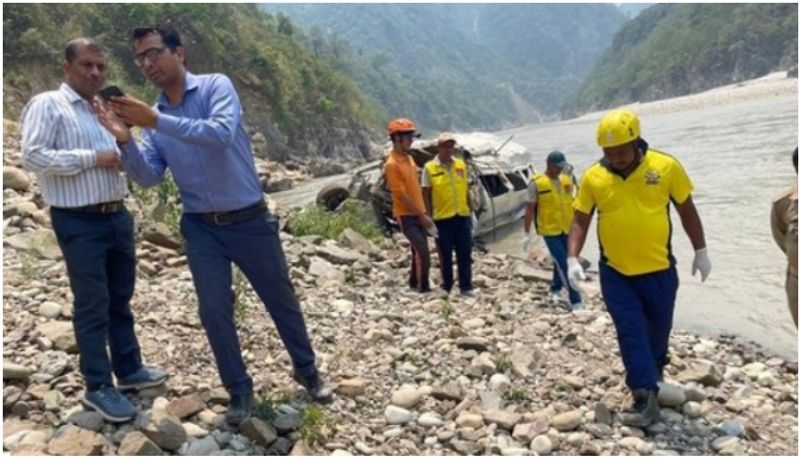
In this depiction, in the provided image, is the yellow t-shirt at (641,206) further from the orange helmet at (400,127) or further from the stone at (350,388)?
the orange helmet at (400,127)

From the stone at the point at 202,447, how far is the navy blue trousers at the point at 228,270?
32cm

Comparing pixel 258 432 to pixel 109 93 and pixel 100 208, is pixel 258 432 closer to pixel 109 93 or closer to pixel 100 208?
pixel 100 208

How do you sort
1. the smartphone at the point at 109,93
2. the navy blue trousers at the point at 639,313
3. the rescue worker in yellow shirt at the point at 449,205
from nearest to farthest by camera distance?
the smartphone at the point at 109,93, the navy blue trousers at the point at 639,313, the rescue worker in yellow shirt at the point at 449,205

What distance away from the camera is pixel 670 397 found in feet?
14.3

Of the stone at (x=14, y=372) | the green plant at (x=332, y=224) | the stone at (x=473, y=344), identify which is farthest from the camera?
the green plant at (x=332, y=224)

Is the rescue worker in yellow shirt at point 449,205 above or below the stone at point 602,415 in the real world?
above

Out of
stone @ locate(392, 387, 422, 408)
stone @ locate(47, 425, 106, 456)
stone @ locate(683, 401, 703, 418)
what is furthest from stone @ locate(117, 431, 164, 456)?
stone @ locate(683, 401, 703, 418)

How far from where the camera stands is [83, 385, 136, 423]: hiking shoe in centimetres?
353

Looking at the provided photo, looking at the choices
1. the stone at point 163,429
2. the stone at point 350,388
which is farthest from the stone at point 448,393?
the stone at point 163,429

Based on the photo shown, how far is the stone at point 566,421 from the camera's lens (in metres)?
4.03

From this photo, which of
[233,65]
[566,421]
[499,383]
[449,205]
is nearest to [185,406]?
[499,383]

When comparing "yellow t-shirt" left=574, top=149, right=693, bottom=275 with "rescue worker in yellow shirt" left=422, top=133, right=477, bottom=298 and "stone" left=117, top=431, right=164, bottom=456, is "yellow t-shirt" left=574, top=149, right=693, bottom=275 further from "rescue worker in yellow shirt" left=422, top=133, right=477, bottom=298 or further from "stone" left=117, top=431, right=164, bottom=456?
"rescue worker in yellow shirt" left=422, top=133, right=477, bottom=298

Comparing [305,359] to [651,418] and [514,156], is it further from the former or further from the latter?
[514,156]

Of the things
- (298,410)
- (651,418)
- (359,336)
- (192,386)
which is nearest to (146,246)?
(359,336)
